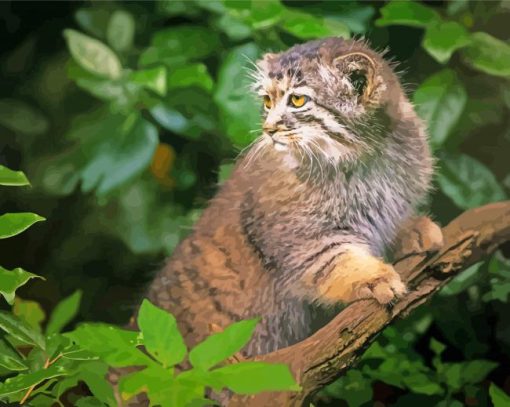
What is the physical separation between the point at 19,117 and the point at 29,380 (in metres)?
0.65

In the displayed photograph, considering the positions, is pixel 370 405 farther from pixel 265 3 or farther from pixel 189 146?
pixel 265 3

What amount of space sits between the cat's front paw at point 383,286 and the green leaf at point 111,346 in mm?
349

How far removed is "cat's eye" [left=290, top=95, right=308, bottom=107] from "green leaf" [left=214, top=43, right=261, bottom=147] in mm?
122

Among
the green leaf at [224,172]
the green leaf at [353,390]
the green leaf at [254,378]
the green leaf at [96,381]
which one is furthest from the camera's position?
the green leaf at [224,172]

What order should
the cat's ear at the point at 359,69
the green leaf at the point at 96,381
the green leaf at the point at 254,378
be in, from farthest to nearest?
the cat's ear at the point at 359,69
the green leaf at the point at 96,381
the green leaf at the point at 254,378

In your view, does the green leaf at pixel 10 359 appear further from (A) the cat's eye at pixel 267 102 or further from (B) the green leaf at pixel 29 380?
(A) the cat's eye at pixel 267 102

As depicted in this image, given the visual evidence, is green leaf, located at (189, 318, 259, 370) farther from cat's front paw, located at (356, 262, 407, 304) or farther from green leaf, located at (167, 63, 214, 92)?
green leaf, located at (167, 63, 214, 92)

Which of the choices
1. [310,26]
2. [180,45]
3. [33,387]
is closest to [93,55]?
[180,45]

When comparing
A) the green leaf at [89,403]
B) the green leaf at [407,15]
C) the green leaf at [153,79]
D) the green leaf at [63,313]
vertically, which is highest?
the green leaf at [407,15]

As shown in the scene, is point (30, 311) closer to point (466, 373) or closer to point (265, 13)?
point (265, 13)

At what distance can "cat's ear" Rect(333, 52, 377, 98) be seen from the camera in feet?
3.65

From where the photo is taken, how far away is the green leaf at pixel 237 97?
1.27 m

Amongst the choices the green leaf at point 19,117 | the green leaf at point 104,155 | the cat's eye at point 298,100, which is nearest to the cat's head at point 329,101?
the cat's eye at point 298,100

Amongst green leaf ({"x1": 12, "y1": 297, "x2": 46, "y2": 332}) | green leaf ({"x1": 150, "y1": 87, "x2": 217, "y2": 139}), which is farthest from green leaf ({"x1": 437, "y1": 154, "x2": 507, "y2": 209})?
green leaf ({"x1": 12, "y1": 297, "x2": 46, "y2": 332})
